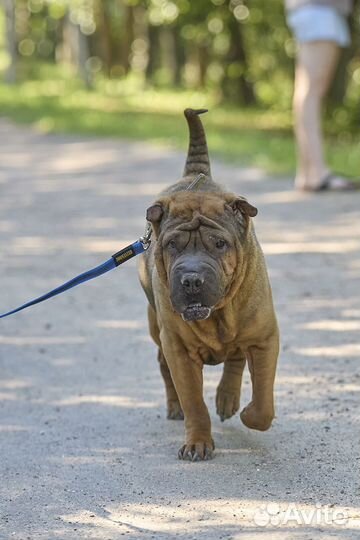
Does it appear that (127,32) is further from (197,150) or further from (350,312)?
(197,150)

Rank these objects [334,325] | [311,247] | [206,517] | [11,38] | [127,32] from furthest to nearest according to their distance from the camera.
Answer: [127,32], [11,38], [311,247], [334,325], [206,517]

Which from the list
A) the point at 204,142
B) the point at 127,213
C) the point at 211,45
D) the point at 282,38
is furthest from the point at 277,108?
the point at 204,142

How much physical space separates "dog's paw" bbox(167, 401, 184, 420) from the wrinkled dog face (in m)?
1.19

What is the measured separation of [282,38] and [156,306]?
2407 cm

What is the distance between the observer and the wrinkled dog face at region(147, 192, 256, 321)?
473 centimetres

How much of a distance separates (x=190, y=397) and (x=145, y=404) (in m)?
1.05

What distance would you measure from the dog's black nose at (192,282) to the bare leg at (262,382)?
0.66 meters

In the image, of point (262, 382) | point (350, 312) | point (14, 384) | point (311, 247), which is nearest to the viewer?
point (262, 382)

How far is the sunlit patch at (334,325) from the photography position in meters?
7.58

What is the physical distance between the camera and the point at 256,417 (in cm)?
524

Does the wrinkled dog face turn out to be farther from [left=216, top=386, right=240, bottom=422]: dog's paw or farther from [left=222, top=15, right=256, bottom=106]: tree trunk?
[left=222, top=15, right=256, bottom=106]: tree trunk

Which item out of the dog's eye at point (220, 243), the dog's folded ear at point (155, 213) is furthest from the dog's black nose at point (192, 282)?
the dog's folded ear at point (155, 213)

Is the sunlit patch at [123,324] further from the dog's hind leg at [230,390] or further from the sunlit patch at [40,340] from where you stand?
the dog's hind leg at [230,390]

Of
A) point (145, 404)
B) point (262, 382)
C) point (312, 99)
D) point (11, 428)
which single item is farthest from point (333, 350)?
point (312, 99)
